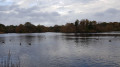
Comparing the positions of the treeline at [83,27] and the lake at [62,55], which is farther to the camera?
the treeline at [83,27]

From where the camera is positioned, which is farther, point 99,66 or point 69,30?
point 69,30

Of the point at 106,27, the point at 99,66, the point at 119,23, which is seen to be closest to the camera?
the point at 99,66

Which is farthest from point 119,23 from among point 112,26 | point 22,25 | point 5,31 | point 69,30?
point 5,31

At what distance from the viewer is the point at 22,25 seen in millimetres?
192125

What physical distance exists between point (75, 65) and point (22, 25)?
180172 millimetres

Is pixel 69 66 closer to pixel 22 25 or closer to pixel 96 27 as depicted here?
pixel 96 27

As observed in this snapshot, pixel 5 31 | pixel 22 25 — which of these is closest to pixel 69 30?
pixel 22 25

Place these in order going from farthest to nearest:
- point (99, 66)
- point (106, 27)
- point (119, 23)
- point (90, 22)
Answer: point (119, 23), point (106, 27), point (90, 22), point (99, 66)

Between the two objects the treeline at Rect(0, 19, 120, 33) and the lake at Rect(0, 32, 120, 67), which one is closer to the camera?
the lake at Rect(0, 32, 120, 67)

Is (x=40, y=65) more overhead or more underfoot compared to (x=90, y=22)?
more underfoot

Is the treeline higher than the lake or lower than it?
higher

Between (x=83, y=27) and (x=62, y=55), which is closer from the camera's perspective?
(x=62, y=55)

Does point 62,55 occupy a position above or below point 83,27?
below

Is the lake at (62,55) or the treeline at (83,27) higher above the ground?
the treeline at (83,27)
